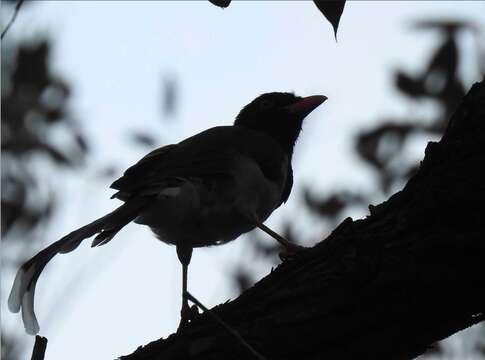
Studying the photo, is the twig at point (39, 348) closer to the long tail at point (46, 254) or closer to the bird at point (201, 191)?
the long tail at point (46, 254)

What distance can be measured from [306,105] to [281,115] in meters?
0.21

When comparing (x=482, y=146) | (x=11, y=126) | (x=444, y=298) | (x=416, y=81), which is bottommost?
(x=444, y=298)

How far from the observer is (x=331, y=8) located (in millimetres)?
1970

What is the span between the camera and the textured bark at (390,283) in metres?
2.41

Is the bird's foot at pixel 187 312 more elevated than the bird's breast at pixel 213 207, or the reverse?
the bird's breast at pixel 213 207

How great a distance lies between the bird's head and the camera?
5.53 meters

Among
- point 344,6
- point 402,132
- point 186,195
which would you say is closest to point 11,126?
point 186,195

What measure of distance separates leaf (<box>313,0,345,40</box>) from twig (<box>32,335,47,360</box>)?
1272 mm

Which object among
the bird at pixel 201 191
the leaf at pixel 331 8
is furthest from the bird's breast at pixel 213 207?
the leaf at pixel 331 8

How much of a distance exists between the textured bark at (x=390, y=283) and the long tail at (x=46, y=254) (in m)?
0.57

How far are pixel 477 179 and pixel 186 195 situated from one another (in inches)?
73.4

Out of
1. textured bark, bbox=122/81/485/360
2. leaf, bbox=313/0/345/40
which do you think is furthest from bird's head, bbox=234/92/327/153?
leaf, bbox=313/0/345/40

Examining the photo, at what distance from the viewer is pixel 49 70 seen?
17.8 ft

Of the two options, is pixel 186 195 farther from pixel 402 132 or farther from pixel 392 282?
pixel 392 282
